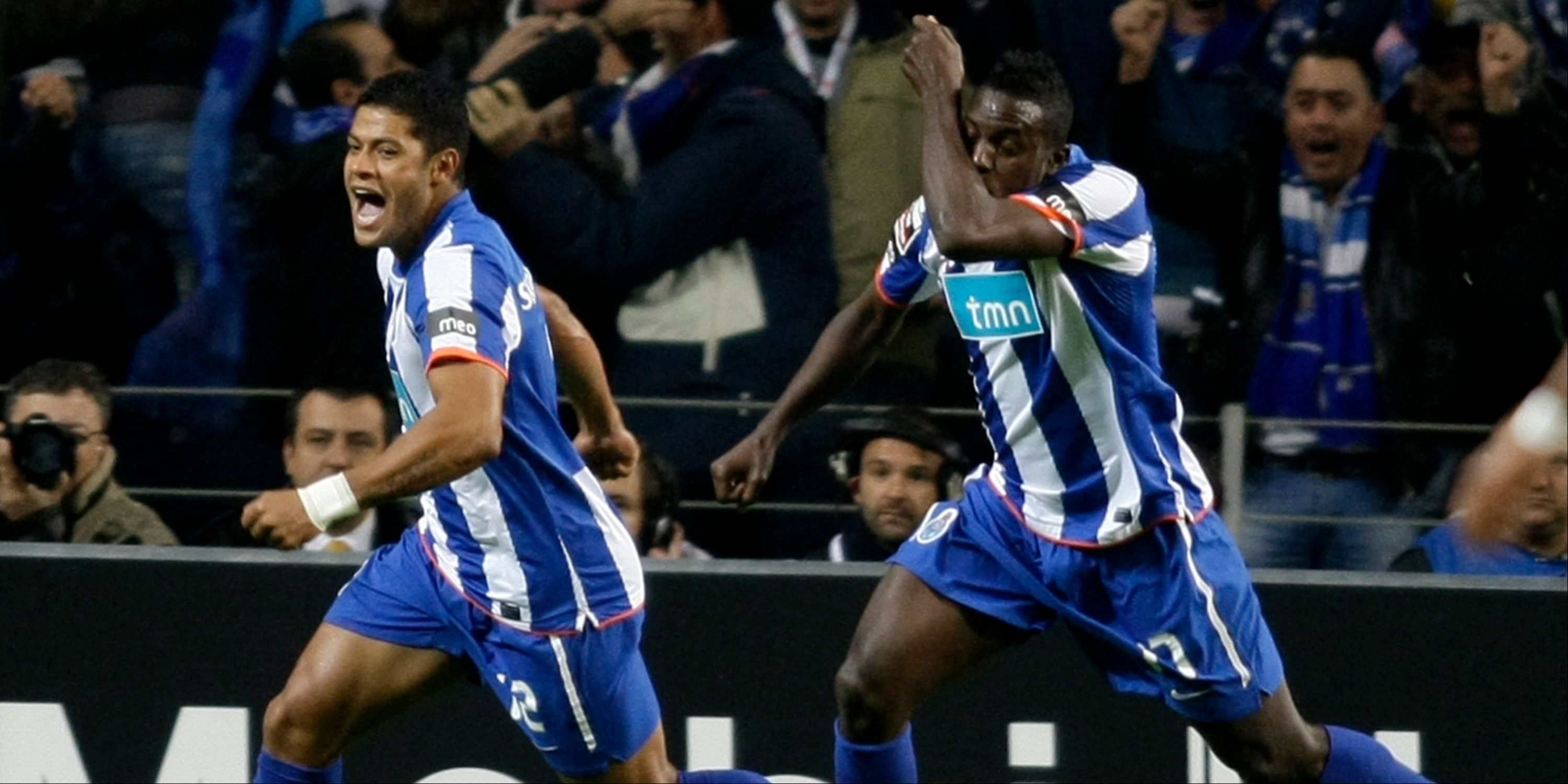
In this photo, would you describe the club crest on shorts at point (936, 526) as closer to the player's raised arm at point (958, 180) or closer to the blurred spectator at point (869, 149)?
the player's raised arm at point (958, 180)

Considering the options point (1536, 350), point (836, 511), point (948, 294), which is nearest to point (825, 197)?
point (836, 511)

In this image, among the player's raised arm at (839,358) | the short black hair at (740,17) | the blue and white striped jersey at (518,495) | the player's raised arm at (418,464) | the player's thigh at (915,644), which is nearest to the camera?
the player's raised arm at (418,464)

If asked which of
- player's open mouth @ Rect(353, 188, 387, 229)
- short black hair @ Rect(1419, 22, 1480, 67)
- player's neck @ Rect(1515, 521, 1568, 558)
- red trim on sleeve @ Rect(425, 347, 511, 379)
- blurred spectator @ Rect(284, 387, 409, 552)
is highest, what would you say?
short black hair @ Rect(1419, 22, 1480, 67)

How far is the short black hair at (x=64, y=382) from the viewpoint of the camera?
249 inches

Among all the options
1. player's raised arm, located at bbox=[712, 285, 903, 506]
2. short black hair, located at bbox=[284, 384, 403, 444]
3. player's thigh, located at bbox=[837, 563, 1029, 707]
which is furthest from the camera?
short black hair, located at bbox=[284, 384, 403, 444]

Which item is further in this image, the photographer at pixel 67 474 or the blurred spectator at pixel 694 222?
the blurred spectator at pixel 694 222

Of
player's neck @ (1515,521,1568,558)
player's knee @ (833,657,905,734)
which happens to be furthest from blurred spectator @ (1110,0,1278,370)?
player's knee @ (833,657,905,734)

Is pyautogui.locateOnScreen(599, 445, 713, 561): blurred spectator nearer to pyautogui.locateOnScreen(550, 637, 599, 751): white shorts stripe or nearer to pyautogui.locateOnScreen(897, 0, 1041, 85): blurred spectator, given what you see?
pyautogui.locateOnScreen(550, 637, 599, 751): white shorts stripe

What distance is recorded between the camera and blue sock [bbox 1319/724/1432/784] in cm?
527

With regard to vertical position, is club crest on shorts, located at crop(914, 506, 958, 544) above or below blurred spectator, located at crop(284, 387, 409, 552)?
below

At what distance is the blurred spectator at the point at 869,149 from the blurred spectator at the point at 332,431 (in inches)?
47.4

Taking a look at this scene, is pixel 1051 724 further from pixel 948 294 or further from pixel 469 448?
pixel 469 448

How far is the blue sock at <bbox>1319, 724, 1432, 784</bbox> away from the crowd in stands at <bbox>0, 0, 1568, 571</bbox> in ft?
3.11

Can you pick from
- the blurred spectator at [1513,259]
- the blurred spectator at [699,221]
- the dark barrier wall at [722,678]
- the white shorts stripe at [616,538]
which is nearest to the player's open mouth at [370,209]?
the white shorts stripe at [616,538]
